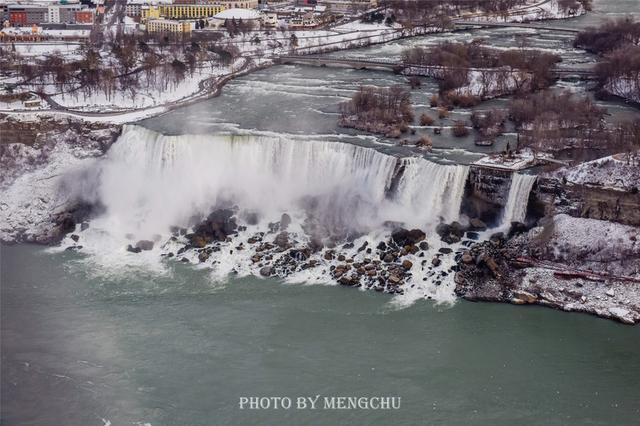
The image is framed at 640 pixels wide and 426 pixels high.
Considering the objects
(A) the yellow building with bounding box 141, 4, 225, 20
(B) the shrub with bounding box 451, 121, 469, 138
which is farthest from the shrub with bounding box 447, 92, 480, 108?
(A) the yellow building with bounding box 141, 4, 225, 20

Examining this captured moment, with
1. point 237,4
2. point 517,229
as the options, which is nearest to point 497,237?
point 517,229

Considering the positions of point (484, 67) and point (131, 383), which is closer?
point (131, 383)

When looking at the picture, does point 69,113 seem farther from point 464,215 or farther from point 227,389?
point 227,389

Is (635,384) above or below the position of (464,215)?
below

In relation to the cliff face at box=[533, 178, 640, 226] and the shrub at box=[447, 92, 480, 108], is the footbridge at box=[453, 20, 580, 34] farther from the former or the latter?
the cliff face at box=[533, 178, 640, 226]

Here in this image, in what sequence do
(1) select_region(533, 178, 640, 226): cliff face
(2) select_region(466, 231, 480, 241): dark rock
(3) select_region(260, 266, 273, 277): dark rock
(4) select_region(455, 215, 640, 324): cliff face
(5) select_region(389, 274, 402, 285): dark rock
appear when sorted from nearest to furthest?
(4) select_region(455, 215, 640, 324): cliff face, (5) select_region(389, 274, 402, 285): dark rock, (3) select_region(260, 266, 273, 277): dark rock, (1) select_region(533, 178, 640, 226): cliff face, (2) select_region(466, 231, 480, 241): dark rock

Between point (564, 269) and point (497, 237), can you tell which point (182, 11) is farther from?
point (564, 269)

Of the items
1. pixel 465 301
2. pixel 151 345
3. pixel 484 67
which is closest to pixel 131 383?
pixel 151 345
